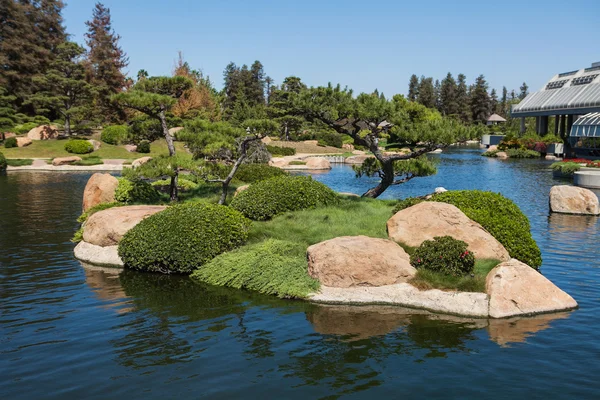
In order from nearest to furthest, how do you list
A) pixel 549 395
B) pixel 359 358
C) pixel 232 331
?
pixel 549 395 < pixel 359 358 < pixel 232 331

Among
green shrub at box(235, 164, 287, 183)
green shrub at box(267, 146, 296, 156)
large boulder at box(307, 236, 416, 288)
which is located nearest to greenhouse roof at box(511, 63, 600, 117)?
green shrub at box(267, 146, 296, 156)

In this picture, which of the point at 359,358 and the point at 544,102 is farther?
the point at 544,102

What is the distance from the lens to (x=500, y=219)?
17422mm

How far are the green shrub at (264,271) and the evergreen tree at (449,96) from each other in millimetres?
126695

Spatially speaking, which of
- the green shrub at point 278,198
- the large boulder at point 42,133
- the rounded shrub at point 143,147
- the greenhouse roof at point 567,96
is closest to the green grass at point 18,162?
the large boulder at point 42,133

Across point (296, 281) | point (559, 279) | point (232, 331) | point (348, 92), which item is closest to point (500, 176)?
point (348, 92)

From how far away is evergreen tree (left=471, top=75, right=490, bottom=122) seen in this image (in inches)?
5256

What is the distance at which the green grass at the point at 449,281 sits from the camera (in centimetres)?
1438

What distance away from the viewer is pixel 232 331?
12.6m

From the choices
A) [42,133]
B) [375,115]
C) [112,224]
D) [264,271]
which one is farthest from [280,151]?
[264,271]

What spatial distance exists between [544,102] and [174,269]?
81.1 m

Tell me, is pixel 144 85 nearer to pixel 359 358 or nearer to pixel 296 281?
pixel 296 281

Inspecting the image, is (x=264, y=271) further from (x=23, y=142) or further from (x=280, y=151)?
(x=280, y=151)

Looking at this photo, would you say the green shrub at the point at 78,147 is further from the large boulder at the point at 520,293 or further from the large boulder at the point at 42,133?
the large boulder at the point at 520,293
